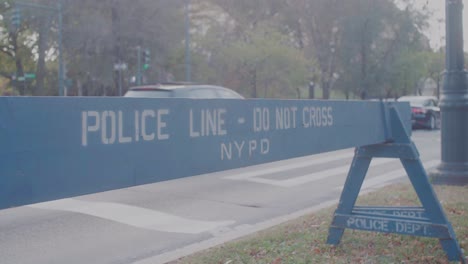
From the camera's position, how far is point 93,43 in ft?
106

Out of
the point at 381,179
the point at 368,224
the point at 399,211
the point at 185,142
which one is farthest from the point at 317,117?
the point at 381,179

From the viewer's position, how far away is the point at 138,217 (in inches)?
296

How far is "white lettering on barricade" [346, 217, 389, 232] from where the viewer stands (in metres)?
4.93

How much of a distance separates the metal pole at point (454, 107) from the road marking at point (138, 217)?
11.7 ft

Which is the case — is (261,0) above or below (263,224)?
above

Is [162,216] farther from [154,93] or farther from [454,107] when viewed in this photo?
[154,93]

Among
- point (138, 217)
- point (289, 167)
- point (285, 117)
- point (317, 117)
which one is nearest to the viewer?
point (285, 117)

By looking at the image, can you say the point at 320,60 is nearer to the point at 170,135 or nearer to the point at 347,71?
the point at 347,71

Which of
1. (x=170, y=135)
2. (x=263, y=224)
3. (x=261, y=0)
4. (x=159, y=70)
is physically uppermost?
(x=261, y=0)

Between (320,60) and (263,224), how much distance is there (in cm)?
3751

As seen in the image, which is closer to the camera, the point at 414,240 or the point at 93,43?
the point at 414,240

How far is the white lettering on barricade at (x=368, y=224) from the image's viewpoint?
4930 mm

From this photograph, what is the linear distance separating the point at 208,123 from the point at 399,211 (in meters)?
2.35

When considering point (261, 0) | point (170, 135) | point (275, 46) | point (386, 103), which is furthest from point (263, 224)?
point (261, 0)
